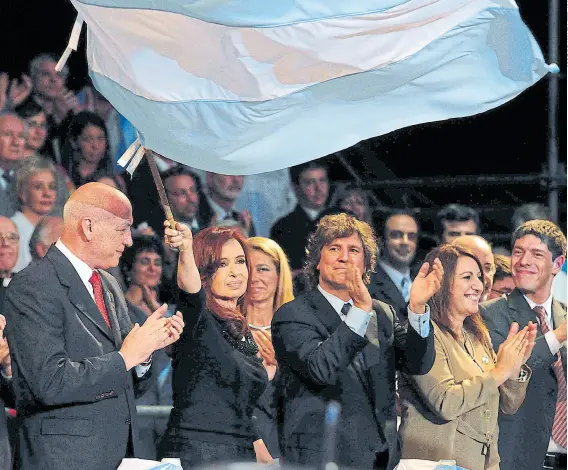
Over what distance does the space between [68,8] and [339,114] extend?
1.49m

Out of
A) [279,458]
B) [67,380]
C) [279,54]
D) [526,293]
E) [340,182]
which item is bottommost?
[279,458]

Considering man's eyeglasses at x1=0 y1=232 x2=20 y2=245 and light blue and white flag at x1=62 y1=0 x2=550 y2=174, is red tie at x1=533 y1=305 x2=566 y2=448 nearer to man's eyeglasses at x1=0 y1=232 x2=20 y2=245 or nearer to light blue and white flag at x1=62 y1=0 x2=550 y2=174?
light blue and white flag at x1=62 y1=0 x2=550 y2=174

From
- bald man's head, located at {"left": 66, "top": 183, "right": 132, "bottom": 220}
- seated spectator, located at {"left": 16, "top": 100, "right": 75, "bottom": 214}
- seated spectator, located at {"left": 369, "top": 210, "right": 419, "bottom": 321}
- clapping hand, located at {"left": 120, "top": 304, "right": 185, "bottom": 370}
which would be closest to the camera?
clapping hand, located at {"left": 120, "top": 304, "right": 185, "bottom": 370}

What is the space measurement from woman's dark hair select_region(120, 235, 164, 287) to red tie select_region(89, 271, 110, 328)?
2.45ft

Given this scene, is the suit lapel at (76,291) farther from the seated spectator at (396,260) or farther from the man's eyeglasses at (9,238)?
the seated spectator at (396,260)

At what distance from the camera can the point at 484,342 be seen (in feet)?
21.5

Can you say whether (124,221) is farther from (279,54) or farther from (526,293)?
(526,293)

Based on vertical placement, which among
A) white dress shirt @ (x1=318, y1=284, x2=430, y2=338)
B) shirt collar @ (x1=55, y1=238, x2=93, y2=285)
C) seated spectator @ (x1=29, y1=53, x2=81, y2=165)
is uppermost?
seated spectator @ (x1=29, y1=53, x2=81, y2=165)

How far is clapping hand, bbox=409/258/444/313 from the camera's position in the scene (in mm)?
6195

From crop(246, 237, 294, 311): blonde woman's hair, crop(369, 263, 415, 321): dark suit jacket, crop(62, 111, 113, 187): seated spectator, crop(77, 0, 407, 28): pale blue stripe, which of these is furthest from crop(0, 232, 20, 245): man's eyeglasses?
crop(369, 263, 415, 321): dark suit jacket

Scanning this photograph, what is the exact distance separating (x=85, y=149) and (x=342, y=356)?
1552 mm

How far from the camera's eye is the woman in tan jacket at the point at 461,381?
20.7 feet

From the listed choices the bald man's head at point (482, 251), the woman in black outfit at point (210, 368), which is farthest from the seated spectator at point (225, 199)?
the bald man's head at point (482, 251)

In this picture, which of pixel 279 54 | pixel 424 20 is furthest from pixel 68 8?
pixel 424 20
